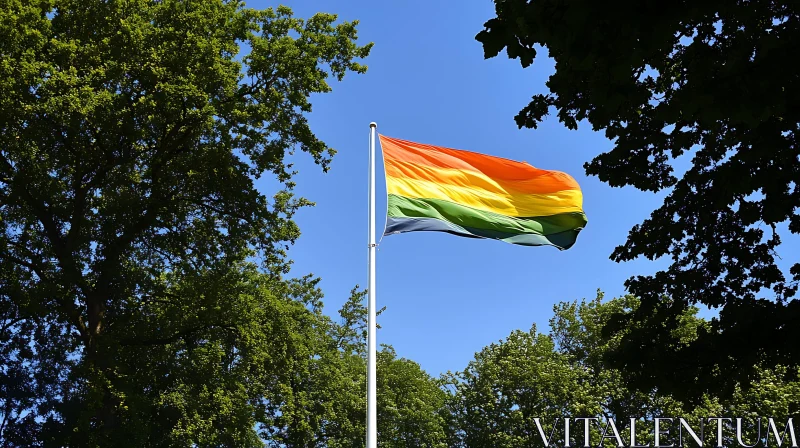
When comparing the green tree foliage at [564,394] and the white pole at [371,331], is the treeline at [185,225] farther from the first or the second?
the green tree foliage at [564,394]

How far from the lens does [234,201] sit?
2041cm

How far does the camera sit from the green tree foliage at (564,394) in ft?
97.7

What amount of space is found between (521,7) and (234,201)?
1618 cm

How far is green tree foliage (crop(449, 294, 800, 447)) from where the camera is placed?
2978cm

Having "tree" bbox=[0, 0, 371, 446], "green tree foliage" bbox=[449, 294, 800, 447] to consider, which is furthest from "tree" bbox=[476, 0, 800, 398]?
"green tree foliage" bbox=[449, 294, 800, 447]

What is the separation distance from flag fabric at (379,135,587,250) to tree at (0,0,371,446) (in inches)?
236

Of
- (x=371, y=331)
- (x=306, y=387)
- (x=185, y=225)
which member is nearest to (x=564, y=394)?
(x=306, y=387)

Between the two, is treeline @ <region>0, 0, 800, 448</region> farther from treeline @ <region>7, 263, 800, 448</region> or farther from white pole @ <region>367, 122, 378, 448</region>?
white pole @ <region>367, 122, 378, 448</region>

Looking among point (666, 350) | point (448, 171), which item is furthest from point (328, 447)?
point (666, 350)

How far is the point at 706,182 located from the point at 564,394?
2384 cm

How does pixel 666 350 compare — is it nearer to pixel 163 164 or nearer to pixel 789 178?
pixel 789 178

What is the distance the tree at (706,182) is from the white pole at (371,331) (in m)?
3.56

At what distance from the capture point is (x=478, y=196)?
48.4 ft

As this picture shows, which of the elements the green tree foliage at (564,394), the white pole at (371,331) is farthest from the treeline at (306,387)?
the white pole at (371,331)
